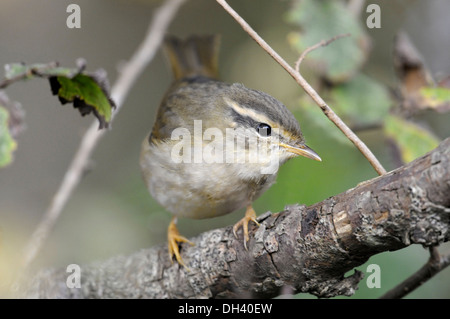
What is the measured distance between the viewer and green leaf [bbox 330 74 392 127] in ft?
11.4

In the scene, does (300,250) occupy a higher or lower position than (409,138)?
lower

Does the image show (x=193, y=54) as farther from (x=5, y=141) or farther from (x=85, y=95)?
(x=5, y=141)

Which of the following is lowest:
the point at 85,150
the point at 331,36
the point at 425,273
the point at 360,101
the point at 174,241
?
the point at 425,273

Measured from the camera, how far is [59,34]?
5520 mm

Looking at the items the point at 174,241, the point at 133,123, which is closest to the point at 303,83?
the point at 174,241

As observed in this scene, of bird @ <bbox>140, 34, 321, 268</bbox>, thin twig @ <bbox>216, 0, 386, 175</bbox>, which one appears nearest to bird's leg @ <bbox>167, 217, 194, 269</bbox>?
bird @ <bbox>140, 34, 321, 268</bbox>

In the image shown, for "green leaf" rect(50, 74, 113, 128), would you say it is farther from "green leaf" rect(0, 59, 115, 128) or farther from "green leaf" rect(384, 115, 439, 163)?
"green leaf" rect(384, 115, 439, 163)

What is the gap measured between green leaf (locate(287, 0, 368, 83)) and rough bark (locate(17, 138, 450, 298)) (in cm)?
159

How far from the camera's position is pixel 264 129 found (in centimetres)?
264

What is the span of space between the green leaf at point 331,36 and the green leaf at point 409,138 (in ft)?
1.83

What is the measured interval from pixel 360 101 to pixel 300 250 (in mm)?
1804

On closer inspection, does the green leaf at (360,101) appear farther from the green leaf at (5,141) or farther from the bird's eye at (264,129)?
the green leaf at (5,141)

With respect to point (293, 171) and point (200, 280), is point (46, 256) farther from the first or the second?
point (293, 171)
